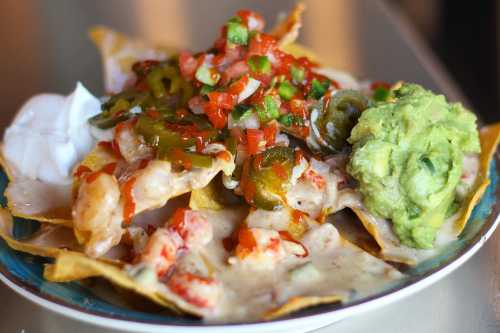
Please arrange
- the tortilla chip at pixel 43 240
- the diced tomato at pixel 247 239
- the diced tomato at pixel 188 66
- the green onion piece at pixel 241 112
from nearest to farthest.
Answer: the diced tomato at pixel 247 239
the tortilla chip at pixel 43 240
the green onion piece at pixel 241 112
the diced tomato at pixel 188 66

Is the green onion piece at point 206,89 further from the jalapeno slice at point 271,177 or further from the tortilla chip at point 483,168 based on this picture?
the tortilla chip at point 483,168

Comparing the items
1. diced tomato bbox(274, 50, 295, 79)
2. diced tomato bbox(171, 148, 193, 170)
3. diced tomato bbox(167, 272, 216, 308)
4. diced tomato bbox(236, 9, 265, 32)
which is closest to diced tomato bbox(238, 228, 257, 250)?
diced tomato bbox(167, 272, 216, 308)

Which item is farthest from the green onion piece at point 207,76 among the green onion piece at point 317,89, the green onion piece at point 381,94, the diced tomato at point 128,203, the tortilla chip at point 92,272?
the tortilla chip at point 92,272

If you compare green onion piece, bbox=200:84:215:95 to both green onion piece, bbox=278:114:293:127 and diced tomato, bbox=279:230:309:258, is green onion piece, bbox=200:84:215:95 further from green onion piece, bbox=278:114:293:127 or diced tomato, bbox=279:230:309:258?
diced tomato, bbox=279:230:309:258

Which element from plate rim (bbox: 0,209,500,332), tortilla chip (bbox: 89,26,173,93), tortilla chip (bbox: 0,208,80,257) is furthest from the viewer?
tortilla chip (bbox: 89,26,173,93)

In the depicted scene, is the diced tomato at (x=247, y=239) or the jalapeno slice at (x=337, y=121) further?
the jalapeno slice at (x=337, y=121)

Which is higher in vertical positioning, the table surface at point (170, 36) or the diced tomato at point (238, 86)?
the diced tomato at point (238, 86)

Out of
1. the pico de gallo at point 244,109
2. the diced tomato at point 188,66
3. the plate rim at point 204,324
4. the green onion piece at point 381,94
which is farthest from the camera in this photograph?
the green onion piece at point 381,94
